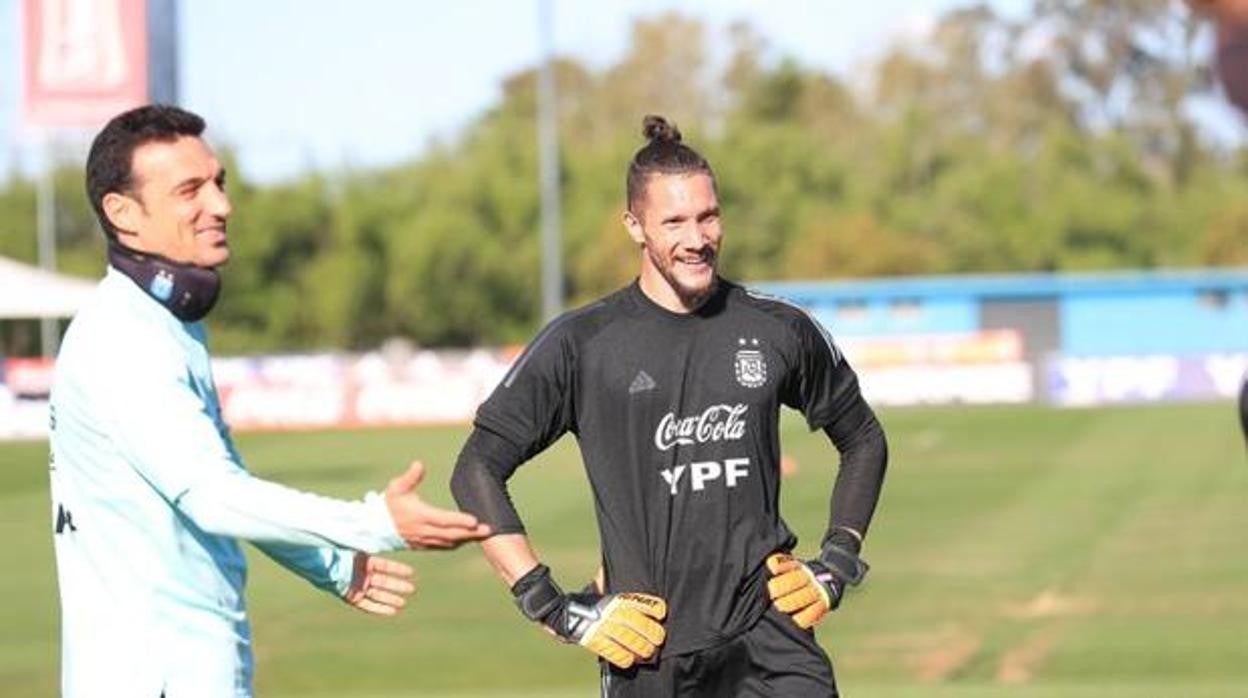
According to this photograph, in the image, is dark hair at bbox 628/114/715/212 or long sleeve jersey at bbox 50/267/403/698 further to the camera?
dark hair at bbox 628/114/715/212

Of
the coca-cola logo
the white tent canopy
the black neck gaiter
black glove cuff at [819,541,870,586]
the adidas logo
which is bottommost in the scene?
the white tent canopy

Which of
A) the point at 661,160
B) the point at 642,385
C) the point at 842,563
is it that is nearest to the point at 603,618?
the point at 642,385

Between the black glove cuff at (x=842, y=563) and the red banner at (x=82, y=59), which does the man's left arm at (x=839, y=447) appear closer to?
the black glove cuff at (x=842, y=563)

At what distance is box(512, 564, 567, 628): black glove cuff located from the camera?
7.21 metres

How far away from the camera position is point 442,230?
70750mm

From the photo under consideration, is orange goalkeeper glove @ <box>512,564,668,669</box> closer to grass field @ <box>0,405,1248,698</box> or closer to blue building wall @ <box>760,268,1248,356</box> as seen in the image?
grass field @ <box>0,405,1248,698</box>

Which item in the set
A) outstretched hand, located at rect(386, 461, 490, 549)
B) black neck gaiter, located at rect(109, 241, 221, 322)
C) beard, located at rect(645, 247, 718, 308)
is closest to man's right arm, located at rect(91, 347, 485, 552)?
outstretched hand, located at rect(386, 461, 490, 549)

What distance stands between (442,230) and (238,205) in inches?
206

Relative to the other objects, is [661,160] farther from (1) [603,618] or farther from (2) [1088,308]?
(2) [1088,308]

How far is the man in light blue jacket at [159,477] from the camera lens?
5.46 metres

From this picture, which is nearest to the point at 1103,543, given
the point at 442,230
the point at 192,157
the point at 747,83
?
the point at 192,157

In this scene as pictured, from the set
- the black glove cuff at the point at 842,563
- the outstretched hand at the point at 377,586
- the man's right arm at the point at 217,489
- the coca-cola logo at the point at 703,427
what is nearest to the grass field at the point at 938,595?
the black glove cuff at the point at 842,563

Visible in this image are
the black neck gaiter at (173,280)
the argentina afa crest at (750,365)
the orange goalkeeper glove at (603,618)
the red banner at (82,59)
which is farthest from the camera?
the red banner at (82,59)

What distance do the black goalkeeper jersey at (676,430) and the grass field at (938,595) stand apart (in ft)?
25.7
